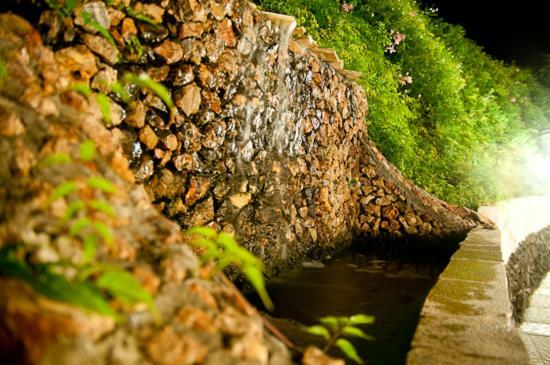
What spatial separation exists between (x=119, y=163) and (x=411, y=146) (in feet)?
21.5

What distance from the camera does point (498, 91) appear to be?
12430mm

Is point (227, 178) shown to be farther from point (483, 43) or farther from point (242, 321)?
point (483, 43)

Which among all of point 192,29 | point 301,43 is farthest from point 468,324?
point 301,43

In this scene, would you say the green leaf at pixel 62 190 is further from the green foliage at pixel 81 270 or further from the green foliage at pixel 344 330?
the green foliage at pixel 344 330

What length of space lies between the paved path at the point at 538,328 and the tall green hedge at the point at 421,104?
197 cm

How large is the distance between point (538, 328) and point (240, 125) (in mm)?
5010

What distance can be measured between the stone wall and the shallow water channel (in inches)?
14.3

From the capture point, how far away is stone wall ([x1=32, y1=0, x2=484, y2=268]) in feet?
7.92

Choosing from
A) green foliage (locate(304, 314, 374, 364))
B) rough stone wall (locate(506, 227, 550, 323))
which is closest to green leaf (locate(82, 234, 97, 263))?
green foliage (locate(304, 314, 374, 364))

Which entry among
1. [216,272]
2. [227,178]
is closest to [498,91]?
[227,178]

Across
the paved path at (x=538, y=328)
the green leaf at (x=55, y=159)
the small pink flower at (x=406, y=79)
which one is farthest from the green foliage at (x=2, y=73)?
the small pink flower at (x=406, y=79)

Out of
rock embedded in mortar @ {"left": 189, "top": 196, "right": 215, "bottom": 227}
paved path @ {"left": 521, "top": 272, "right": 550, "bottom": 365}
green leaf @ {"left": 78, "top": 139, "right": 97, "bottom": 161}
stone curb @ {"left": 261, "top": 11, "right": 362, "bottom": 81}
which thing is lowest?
paved path @ {"left": 521, "top": 272, "right": 550, "bottom": 365}

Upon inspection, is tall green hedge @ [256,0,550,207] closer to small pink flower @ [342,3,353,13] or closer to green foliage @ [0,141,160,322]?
small pink flower @ [342,3,353,13]

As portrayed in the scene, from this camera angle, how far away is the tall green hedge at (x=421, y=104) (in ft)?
21.7
